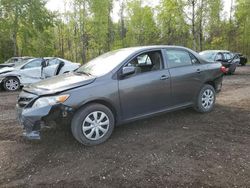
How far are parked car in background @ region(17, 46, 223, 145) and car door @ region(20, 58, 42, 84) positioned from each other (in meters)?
6.46

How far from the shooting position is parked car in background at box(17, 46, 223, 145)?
13.5 ft

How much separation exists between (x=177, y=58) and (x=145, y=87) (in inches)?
47.7

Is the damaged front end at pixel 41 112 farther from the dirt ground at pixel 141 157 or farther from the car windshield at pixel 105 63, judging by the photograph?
the car windshield at pixel 105 63

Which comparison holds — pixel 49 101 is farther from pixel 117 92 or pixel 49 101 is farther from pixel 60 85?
pixel 117 92

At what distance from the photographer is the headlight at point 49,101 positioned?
159 inches

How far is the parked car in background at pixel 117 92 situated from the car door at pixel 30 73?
6459 millimetres

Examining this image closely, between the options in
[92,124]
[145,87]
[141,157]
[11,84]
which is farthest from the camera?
[11,84]

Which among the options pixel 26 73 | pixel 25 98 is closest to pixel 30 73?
pixel 26 73

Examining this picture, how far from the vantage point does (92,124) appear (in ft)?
14.1

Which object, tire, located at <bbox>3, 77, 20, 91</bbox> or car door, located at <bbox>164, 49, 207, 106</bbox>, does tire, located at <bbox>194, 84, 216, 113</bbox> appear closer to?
car door, located at <bbox>164, 49, 207, 106</bbox>

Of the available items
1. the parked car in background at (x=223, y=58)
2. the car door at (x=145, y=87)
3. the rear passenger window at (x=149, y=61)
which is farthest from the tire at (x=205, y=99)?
the parked car in background at (x=223, y=58)

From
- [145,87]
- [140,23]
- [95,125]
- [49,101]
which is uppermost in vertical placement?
[140,23]

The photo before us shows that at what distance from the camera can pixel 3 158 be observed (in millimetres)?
4039

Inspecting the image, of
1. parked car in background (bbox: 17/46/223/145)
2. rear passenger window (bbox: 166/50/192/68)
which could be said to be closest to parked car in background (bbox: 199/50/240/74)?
parked car in background (bbox: 17/46/223/145)
